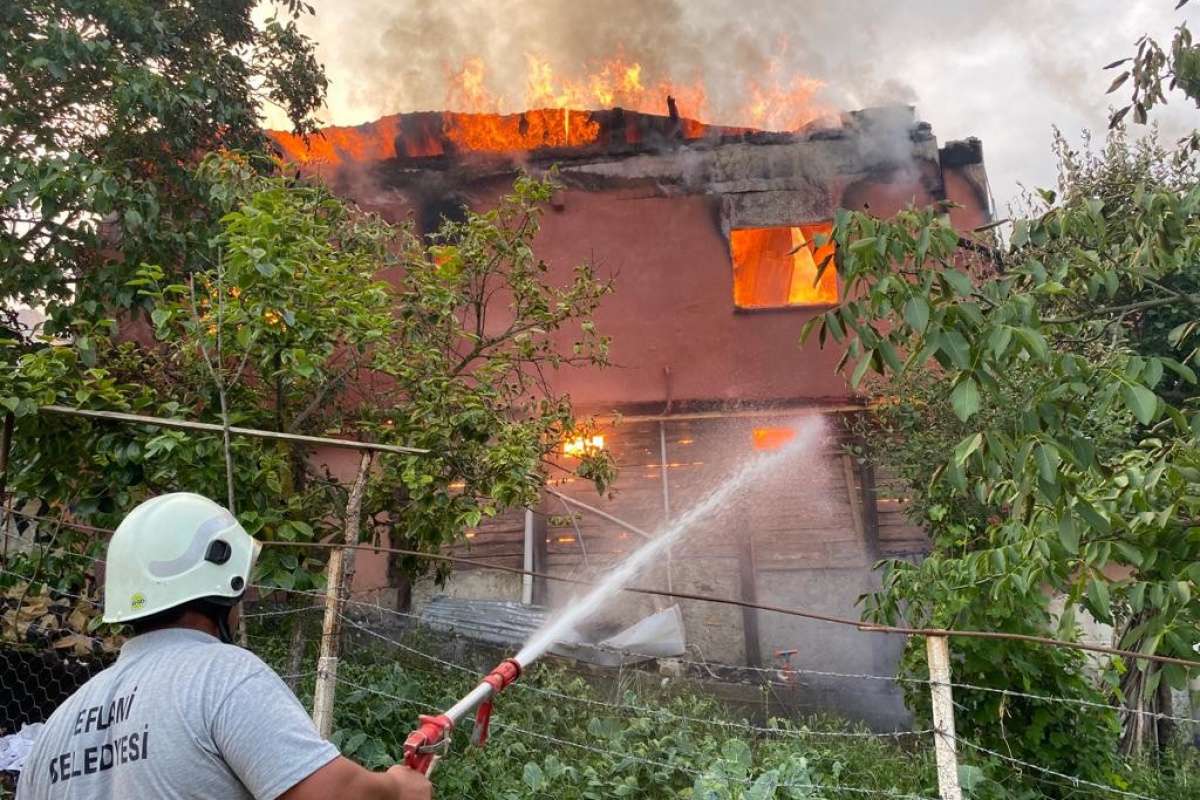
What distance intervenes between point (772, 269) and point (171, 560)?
12.2 meters

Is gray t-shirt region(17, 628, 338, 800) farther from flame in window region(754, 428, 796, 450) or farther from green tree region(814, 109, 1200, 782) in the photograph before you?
flame in window region(754, 428, 796, 450)

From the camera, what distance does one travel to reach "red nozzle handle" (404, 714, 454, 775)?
2076 millimetres

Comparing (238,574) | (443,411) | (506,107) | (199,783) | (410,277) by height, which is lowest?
(199,783)

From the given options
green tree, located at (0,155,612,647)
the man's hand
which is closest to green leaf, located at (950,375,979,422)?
the man's hand

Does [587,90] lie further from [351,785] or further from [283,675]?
[351,785]

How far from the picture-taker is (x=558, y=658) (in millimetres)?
8297

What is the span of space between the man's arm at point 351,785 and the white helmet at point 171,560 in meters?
0.54

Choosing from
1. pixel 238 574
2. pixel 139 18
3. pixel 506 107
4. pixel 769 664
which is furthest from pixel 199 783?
pixel 506 107

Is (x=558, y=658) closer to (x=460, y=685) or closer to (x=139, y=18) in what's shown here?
(x=460, y=685)

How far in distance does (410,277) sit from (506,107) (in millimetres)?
8901

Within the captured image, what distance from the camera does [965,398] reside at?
114 inches

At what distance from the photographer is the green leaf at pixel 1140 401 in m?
2.68

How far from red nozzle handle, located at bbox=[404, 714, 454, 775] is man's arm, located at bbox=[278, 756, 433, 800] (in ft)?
0.67

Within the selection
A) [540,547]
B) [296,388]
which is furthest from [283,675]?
[540,547]
